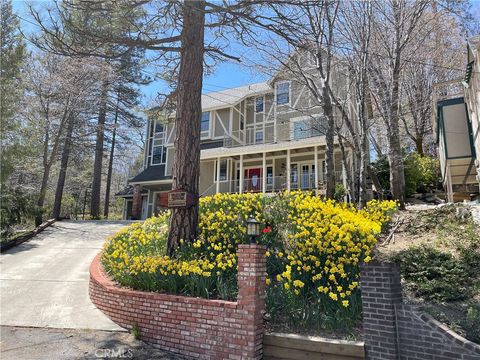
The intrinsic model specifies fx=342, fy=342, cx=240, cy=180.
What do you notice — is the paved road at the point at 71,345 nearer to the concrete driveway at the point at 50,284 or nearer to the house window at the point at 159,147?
the concrete driveway at the point at 50,284

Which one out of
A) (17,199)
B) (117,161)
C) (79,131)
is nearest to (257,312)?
(17,199)

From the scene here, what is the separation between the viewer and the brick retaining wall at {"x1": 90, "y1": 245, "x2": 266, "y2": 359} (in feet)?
14.3

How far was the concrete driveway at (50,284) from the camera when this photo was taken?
235 inches

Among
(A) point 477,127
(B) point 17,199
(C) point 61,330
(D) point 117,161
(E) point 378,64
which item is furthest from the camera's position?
(D) point 117,161

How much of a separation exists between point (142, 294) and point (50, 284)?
3687 mm

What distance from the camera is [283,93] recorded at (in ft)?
64.7

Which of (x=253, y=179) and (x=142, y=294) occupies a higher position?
(x=253, y=179)

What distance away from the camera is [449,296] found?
4.95m

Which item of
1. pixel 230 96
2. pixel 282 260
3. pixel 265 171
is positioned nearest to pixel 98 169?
pixel 230 96

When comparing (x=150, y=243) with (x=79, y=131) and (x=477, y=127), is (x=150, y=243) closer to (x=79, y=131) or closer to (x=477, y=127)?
(x=477, y=127)

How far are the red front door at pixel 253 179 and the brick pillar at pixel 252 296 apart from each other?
14.6 meters

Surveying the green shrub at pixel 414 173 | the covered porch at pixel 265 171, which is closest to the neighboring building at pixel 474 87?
the green shrub at pixel 414 173

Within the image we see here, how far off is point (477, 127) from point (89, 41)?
11.0 metres

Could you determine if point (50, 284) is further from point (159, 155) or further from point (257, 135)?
Result: point (159, 155)
